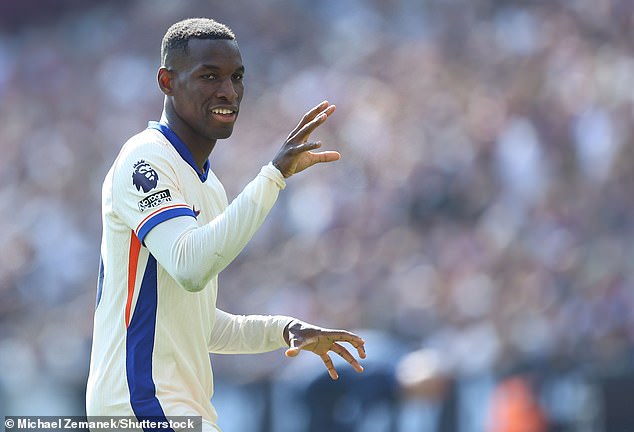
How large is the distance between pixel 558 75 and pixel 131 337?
29.3ft

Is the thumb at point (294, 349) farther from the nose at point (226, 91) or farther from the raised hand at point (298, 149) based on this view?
the nose at point (226, 91)

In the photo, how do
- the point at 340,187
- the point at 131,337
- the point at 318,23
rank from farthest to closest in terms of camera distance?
the point at 318,23, the point at 340,187, the point at 131,337

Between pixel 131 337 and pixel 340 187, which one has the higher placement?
pixel 340 187

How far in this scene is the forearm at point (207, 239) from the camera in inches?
165

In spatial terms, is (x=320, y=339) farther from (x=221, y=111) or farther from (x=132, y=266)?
(x=221, y=111)

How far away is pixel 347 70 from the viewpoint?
47.3 feet

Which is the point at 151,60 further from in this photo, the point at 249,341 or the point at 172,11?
the point at 249,341

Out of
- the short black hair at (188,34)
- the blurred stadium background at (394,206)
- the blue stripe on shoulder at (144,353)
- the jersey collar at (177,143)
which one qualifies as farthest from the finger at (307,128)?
the blurred stadium background at (394,206)

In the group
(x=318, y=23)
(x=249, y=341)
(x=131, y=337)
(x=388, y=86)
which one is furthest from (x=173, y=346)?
(x=318, y=23)

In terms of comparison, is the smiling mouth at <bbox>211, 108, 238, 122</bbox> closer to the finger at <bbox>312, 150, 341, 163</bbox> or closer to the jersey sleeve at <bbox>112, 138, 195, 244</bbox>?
the jersey sleeve at <bbox>112, 138, 195, 244</bbox>

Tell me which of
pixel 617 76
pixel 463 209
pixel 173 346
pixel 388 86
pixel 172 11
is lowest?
pixel 173 346

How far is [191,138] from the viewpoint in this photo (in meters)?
4.69

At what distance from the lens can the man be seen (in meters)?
4.25

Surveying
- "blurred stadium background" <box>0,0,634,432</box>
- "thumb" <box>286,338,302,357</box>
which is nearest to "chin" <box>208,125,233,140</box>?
"thumb" <box>286,338,302,357</box>
